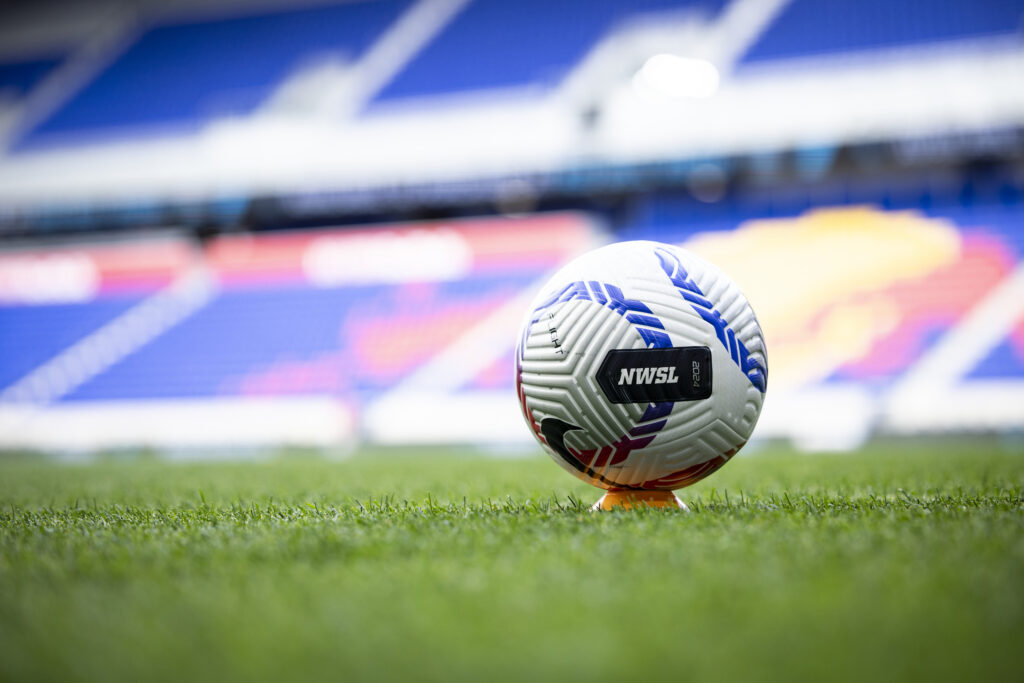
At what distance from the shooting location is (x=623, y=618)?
1478 millimetres

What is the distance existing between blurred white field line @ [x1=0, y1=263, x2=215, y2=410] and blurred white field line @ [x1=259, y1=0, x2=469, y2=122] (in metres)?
3.68

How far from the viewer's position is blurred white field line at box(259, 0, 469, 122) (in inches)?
634

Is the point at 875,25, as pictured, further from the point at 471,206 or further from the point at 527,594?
the point at 527,594

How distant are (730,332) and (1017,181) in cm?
1282

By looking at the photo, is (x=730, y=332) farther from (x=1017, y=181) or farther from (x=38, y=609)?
(x=1017, y=181)

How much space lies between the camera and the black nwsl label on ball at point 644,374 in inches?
98.9

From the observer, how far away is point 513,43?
16125mm

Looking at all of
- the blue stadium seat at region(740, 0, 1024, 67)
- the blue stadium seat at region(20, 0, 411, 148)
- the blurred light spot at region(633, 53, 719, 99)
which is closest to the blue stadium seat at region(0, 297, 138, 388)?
the blue stadium seat at region(20, 0, 411, 148)

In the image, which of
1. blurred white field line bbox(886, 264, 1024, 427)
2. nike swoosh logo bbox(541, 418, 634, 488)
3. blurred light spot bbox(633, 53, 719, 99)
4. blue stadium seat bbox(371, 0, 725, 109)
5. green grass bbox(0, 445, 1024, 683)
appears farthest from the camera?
blue stadium seat bbox(371, 0, 725, 109)

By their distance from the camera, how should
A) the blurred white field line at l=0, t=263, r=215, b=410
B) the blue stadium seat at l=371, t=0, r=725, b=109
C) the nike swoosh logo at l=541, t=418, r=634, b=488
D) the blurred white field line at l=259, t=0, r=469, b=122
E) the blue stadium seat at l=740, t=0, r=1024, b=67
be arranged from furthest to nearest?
→ 1. the blurred white field line at l=259, t=0, r=469, b=122
2. the blurred white field line at l=0, t=263, r=215, b=410
3. the blue stadium seat at l=371, t=0, r=725, b=109
4. the blue stadium seat at l=740, t=0, r=1024, b=67
5. the nike swoosh logo at l=541, t=418, r=634, b=488

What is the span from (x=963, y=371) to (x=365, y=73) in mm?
11072

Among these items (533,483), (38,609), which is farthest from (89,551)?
(533,483)

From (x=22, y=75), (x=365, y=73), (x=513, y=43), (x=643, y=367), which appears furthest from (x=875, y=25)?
(x=22, y=75)

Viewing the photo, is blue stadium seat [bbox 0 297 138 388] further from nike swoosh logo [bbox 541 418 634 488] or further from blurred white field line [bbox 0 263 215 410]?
nike swoosh logo [bbox 541 418 634 488]
